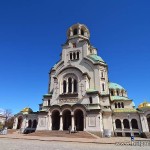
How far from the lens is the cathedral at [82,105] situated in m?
30.3

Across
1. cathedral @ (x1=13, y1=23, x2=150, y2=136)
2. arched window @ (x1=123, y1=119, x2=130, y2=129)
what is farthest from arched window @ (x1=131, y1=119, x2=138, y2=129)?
arched window @ (x1=123, y1=119, x2=130, y2=129)

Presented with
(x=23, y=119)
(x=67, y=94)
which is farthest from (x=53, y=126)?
(x=23, y=119)

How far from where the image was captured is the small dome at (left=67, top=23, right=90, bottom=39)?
45875 mm

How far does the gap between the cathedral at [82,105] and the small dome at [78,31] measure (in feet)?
12.1

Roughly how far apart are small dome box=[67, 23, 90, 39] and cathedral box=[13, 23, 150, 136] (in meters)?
3.69

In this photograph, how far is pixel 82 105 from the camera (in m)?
30.3

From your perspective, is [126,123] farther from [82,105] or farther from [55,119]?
[55,119]

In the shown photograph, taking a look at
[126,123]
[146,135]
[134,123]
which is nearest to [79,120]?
[126,123]

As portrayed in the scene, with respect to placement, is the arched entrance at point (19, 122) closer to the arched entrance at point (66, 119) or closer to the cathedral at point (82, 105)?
the cathedral at point (82, 105)

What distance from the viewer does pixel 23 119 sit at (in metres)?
39.6

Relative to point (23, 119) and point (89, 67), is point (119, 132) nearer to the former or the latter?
point (89, 67)

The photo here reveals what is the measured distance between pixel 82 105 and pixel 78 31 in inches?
997

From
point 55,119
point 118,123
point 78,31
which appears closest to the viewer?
point 118,123

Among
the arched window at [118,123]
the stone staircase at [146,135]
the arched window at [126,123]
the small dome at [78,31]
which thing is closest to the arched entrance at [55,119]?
the arched window at [118,123]
